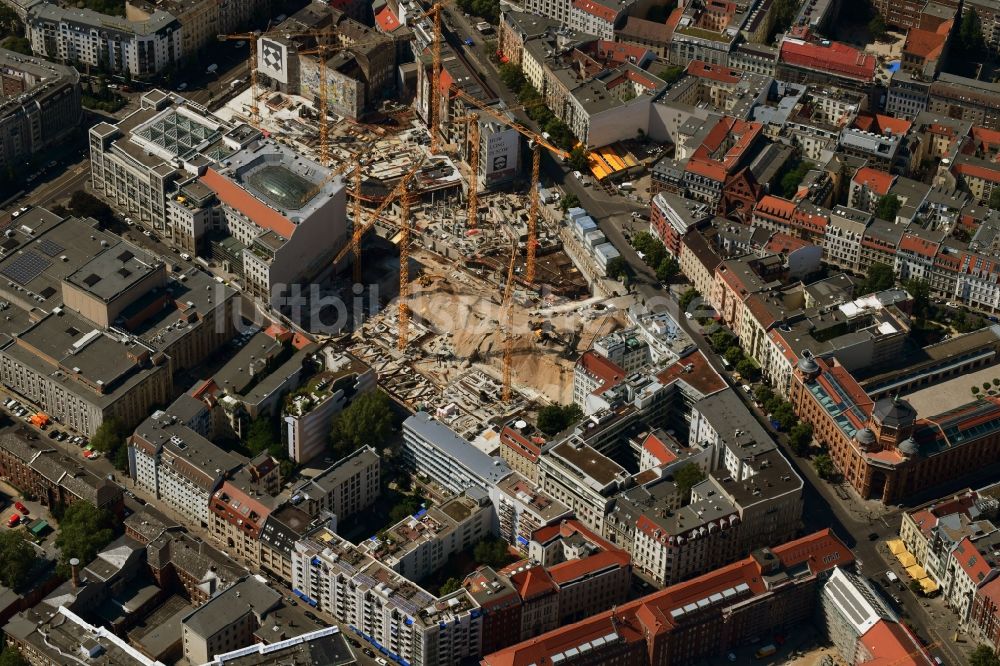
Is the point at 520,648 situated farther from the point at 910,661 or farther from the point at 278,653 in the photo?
the point at 910,661

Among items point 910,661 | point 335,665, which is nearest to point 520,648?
point 335,665

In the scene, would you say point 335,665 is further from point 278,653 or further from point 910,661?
point 910,661

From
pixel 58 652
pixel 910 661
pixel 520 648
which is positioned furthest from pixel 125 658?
pixel 910 661

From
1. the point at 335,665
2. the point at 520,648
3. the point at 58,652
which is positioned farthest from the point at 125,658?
Result: the point at 520,648

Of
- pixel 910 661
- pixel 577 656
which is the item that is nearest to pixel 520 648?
pixel 577 656

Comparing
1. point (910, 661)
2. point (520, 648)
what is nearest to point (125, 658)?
point (520, 648)

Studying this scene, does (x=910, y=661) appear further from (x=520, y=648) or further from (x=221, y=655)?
(x=221, y=655)
